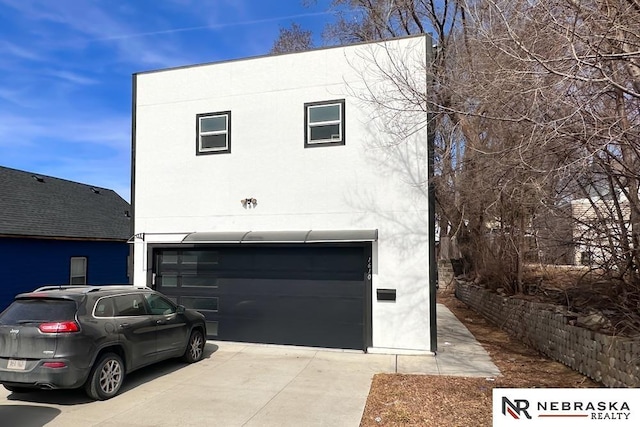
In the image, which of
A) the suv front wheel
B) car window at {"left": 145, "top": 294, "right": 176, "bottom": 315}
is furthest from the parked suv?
the suv front wheel

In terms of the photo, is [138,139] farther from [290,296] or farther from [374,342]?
[374,342]

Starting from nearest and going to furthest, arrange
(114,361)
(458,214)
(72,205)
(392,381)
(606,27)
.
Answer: (606,27) < (114,361) < (392,381) < (458,214) < (72,205)

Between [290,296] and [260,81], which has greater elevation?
[260,81]

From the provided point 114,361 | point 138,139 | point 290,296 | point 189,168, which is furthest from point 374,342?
point 138,139

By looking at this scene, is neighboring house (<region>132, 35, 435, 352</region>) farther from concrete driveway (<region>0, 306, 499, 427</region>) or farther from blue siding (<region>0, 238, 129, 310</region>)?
blue siding (<region>0, 238, 129, 310</region>)

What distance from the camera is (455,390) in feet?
22.1

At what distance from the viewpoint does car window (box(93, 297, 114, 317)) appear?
6650 millimetres

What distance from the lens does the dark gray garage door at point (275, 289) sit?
9805mm

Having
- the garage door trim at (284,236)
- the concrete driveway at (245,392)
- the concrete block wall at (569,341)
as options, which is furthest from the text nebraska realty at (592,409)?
the garage door trim at (284,236)

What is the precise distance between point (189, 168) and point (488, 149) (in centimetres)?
724

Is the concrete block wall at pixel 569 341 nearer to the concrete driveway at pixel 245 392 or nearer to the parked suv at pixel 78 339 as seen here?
the concrete driveway at pixel 245 392

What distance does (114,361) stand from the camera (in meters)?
6.70

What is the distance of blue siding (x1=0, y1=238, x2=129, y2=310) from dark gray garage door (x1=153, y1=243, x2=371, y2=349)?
7.77 meters

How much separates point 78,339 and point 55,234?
523 inches
